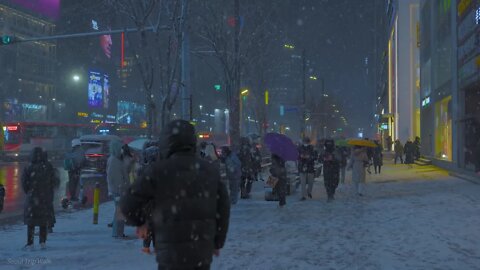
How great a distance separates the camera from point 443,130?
27.8m

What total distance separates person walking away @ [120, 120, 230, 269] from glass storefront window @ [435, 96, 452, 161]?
24.2 metres

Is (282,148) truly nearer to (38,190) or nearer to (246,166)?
(246,166)

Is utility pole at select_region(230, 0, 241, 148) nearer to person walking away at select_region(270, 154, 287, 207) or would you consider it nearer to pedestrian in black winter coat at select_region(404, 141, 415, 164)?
person walking away at select_region(270, 154, 287, 207)

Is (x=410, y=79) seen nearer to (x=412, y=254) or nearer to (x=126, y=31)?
(x=126, y=31)

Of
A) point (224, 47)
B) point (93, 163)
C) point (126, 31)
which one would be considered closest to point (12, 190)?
point (93, 163)

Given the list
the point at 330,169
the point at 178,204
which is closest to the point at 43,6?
the point at 330,169

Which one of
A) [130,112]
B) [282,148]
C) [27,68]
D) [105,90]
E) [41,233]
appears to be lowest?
[41,233]

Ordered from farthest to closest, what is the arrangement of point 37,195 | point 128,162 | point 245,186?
point 245,186 < point 128,162 < point 37,195

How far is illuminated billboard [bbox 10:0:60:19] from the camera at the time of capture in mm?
65625

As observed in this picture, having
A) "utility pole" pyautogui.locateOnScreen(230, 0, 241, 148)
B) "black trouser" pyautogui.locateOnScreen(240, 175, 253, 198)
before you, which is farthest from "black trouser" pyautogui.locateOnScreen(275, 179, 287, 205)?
"utility pole" pyautogui.locateOnScreen(230, 0, 241, 148)

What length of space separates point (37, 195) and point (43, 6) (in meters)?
69.9

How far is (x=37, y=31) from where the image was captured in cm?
6925

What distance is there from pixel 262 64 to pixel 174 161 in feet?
113

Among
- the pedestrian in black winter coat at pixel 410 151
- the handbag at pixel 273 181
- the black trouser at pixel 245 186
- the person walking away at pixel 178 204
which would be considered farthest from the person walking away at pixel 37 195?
the pedestrian in black winter coat at pixel 410 151
